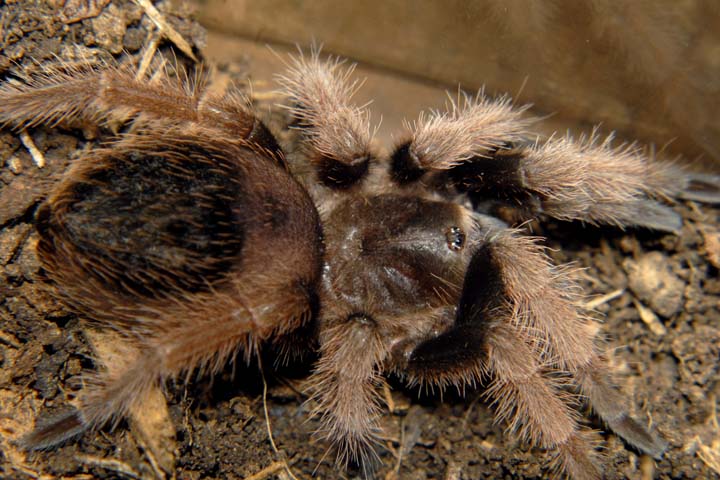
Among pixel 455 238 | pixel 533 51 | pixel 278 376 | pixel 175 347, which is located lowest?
pixel 278 376

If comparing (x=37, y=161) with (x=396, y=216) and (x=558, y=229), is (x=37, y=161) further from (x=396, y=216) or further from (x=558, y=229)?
(x=558, y=229)

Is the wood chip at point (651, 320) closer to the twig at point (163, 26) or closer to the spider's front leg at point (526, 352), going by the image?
the spider's front leg at point (526, 352)

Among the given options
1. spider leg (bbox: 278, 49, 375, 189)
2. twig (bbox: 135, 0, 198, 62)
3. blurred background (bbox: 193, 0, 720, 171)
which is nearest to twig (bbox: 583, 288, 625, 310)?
blurred background (bbox: 193, 0, 720, 171)

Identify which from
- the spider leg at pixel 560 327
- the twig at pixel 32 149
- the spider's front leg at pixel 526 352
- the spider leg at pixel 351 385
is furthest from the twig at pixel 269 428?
the twig at pixel 32 149

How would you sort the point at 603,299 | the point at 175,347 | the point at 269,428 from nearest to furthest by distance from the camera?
the point at 175,347 < the point at 269,428 < the point at 603,299

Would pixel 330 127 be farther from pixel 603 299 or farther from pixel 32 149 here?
pixel 603 299

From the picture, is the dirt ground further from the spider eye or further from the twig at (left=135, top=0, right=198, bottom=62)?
the spider eye

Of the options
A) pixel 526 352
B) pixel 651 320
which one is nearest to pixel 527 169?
pixel 526 352
